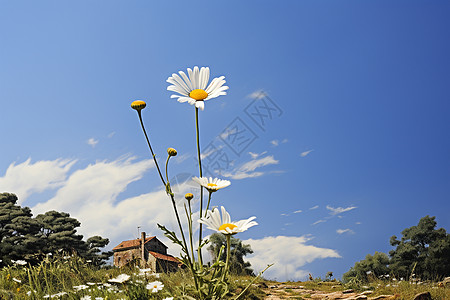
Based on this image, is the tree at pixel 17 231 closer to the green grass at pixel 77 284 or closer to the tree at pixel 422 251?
the green grass at pixel 77 284

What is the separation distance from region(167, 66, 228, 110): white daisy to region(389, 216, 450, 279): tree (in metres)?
16.8

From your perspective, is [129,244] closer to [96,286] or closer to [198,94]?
[96,286]

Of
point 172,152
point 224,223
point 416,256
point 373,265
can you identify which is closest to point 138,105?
point 172,152

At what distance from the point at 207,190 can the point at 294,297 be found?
5002 millimetres

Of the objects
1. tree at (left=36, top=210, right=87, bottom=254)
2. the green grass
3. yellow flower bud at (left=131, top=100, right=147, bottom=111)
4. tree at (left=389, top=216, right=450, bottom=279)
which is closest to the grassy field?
the green grass

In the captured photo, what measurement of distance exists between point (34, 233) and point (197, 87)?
18.5 metres

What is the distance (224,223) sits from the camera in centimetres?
319

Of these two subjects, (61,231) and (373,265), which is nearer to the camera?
(373,265)

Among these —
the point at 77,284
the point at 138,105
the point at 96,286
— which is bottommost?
the point at 96,286

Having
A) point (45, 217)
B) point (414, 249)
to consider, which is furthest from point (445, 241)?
point (45, 217)

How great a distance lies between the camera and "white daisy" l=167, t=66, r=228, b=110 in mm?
3079

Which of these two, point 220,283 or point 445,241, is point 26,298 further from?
point 445,241

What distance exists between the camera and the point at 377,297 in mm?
6805

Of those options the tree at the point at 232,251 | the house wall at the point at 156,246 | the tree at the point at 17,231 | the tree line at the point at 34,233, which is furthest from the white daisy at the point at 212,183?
the house wall at the point at 156,246
